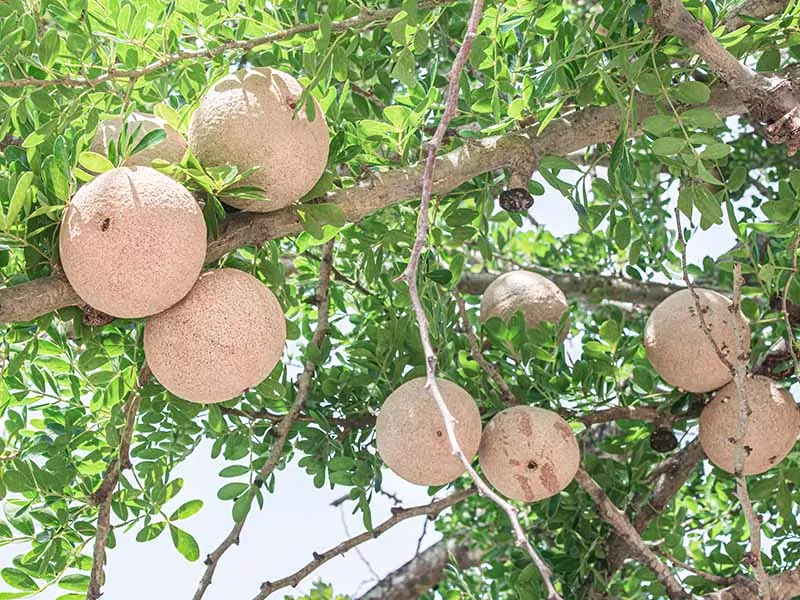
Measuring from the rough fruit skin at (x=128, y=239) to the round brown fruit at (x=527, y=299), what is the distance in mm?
1233

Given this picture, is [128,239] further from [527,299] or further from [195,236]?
[527,299]

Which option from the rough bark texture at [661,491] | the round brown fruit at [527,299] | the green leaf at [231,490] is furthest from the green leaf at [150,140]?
Result: the rough bark texture at [661,491]

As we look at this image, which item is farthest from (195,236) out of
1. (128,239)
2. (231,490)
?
(231,490)

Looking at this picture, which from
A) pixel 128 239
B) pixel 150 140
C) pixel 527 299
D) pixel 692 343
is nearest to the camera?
pixel 128 239

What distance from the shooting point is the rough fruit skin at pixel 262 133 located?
1.79m

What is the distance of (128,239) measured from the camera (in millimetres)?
1625

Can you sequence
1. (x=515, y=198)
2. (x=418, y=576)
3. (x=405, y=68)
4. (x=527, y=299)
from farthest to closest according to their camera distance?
(x=418, y=576) < (x=527, y=299) < (x=515, y=198) < (x=405, y=68)

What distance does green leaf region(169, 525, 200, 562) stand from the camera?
2.28m

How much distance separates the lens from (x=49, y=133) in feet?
6.05


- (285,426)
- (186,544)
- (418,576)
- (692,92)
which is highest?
(692,92)

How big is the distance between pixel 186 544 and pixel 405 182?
0.96 m

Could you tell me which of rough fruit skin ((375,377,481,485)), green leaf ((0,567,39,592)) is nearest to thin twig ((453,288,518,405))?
rough fruit skin ((375,377,481,485))

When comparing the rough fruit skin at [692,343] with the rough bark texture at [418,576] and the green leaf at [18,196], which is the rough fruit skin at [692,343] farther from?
the rough bark texture at [418,576]

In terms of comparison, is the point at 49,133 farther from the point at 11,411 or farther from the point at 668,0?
the point at 668,0
